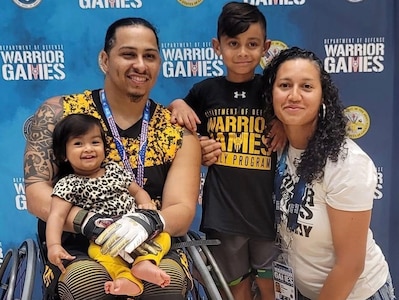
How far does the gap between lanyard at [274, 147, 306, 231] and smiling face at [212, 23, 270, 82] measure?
0.31m

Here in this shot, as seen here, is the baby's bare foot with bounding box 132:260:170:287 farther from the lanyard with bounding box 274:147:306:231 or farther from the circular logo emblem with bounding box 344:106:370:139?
the circular logo emblem with bounding box 344:106:370:139

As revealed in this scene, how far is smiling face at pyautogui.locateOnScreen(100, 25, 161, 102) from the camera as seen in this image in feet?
5.30

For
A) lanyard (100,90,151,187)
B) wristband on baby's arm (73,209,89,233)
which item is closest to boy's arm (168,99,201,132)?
lanyard (100,90,151,187)

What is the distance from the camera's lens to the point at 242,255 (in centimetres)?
183

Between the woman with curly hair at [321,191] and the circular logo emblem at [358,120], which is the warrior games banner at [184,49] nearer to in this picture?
the circular logo emblem at [358,120]

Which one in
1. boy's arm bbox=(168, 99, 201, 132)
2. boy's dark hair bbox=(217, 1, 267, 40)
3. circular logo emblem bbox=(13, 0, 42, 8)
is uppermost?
circular logo emblem bbox=(13, 0, 42, 8)

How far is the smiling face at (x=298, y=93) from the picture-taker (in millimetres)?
1502

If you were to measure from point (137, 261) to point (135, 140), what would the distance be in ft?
1.56

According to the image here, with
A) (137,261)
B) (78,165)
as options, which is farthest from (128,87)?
(137,261)

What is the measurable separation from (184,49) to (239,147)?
0.74 m

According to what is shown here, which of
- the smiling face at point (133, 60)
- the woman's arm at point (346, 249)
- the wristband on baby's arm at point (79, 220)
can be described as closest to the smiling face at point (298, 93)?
the woman's arm at point (346, 249)

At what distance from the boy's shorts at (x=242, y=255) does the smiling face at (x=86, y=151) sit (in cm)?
56

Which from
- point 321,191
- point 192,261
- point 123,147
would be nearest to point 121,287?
point 192,261

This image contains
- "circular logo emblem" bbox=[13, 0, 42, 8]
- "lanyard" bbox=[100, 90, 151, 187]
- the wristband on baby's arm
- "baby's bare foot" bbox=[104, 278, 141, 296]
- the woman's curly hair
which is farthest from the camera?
"circular logo emblem" bbox=[13, 0, 42, 8]
